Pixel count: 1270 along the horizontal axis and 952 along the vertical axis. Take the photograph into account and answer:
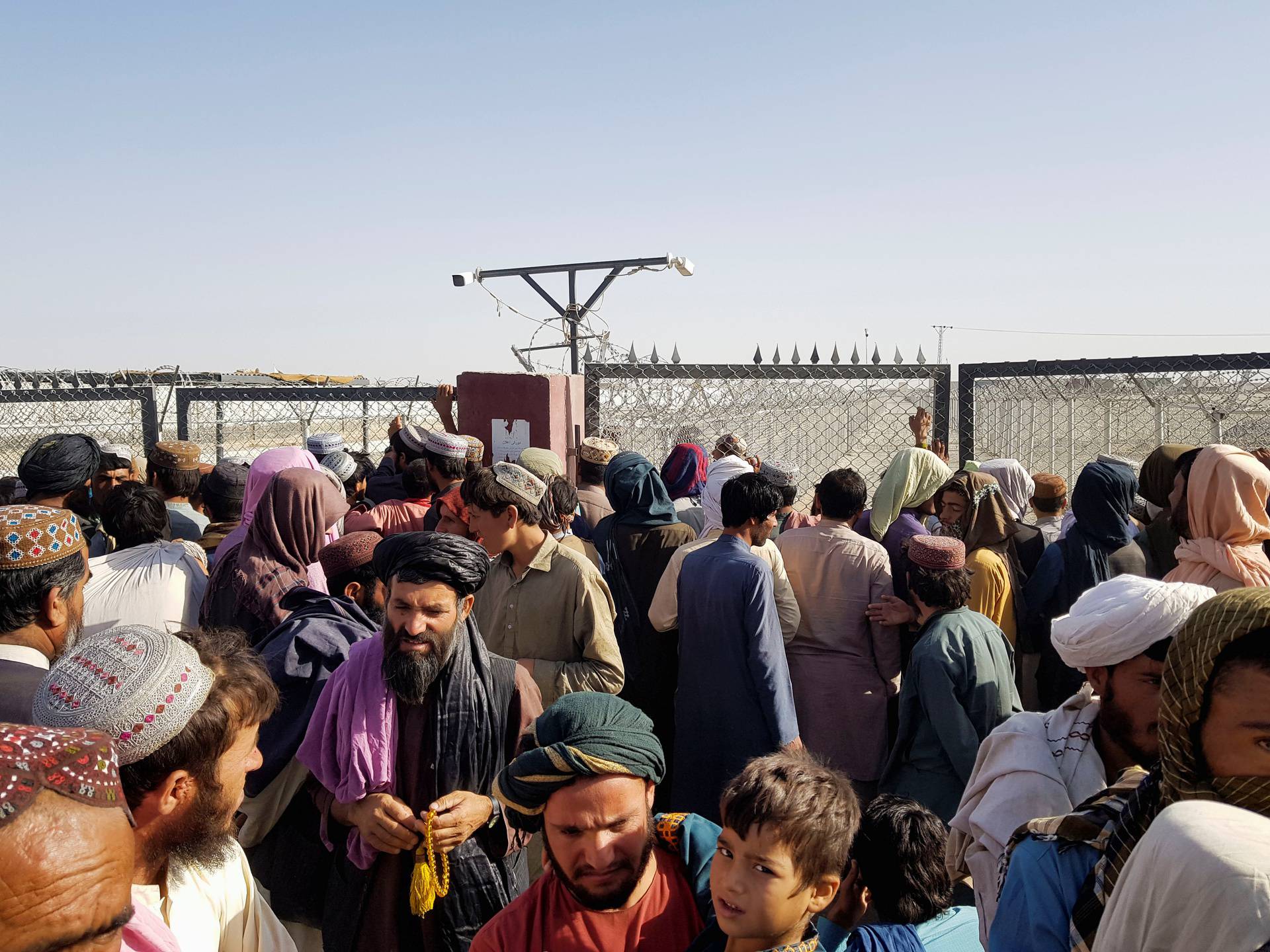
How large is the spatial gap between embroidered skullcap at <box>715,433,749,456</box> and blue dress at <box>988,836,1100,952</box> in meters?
4.70

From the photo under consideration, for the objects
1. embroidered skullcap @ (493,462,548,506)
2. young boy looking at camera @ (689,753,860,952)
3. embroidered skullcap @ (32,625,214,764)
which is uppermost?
embroidered skullcap @ (493,462,548,506)

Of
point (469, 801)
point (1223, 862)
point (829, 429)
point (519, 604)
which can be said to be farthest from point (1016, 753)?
point (829, 429)

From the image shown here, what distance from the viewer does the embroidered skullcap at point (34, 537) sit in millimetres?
2320

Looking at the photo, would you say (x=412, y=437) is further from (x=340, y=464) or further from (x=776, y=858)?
(x=776, y=858)

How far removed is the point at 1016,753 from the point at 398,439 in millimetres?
4946

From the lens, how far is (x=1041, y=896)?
1.56 metres

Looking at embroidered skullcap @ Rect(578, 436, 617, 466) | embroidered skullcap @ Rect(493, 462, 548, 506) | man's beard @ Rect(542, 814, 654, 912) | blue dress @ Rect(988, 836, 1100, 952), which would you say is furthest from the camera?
embroidered skullcap @ Rect(578, 436, 617, 466)

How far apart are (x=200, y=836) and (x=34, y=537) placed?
3.66 ft

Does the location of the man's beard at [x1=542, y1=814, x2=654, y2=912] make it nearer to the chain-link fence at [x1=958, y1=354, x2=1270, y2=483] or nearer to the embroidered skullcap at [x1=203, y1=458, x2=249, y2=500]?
the embroidered skullcap at [x1=203, y1=458, x2=249, y2=500]

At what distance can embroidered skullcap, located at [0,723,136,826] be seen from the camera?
1.01m

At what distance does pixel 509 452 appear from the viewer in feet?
20.4

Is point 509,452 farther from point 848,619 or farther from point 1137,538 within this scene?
point 1137,538

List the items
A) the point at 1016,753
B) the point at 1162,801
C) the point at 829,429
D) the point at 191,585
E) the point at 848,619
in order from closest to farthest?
the point at 1162,801, the point at 1016,753, the point at 191,585, the point at 848,619, the point at 829,429

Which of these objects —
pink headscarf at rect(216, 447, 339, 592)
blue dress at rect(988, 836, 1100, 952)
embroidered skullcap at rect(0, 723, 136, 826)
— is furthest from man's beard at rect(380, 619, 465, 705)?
blue dress at rect(988, 836, 1100, 952)
